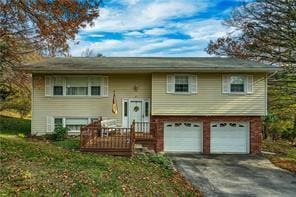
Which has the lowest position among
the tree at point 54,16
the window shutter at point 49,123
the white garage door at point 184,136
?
the white garage door at point 184,136

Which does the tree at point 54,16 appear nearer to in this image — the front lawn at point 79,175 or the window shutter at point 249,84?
the front lawn at point 79,175

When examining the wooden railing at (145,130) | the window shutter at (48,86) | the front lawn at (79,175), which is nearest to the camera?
the front lawn at (79,175)

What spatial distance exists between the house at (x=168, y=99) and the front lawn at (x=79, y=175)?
5448 mm

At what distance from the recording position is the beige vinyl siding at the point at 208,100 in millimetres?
20641

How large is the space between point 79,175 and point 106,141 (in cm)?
596

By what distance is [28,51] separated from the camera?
22953mm

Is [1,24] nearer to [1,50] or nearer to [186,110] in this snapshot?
[1,50]

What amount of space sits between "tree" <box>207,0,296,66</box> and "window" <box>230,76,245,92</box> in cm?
518

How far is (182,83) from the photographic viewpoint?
2080 centimetres

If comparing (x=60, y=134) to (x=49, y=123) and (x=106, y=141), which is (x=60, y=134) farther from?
(x=106, y=141)


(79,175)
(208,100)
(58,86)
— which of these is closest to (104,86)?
(58,86)

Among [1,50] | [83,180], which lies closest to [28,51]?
[1,50]

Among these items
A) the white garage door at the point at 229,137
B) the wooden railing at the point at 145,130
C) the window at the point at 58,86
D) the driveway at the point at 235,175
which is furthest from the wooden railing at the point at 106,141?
the white garage door at the point at 229,137

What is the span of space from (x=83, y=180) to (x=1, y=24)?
7908 mm
